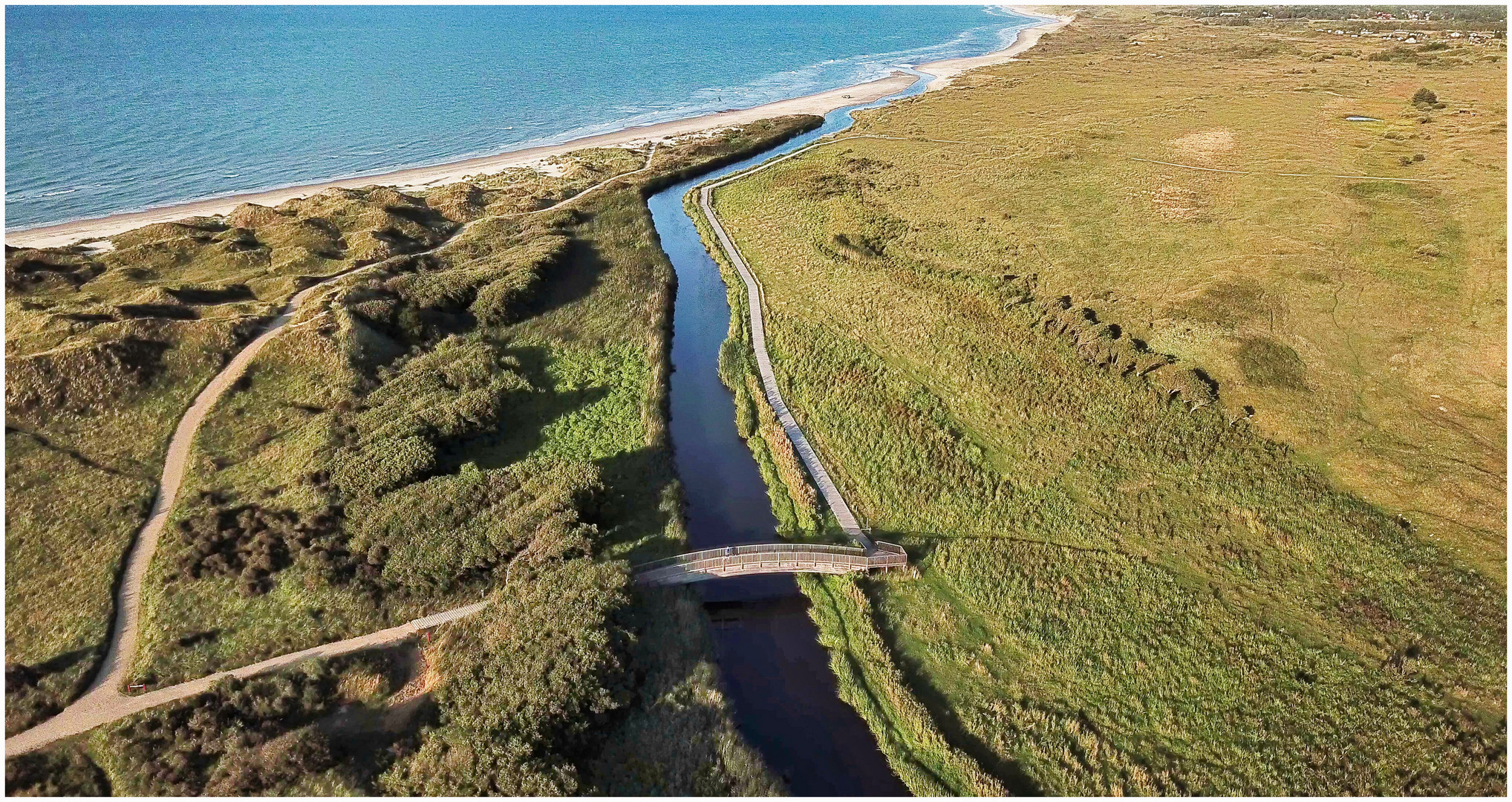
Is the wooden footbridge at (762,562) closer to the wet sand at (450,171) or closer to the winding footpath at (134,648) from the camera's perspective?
the winding footpath at (134,648)

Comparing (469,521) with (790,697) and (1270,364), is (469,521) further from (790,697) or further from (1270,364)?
(1270,364)

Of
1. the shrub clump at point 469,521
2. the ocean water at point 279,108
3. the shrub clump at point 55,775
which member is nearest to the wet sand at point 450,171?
the ocean water at point 279,108

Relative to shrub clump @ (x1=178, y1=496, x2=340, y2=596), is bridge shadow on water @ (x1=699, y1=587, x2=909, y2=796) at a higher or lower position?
lower

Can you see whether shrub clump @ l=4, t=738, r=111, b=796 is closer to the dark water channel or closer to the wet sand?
the dark water channel

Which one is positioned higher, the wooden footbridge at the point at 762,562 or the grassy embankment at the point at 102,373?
the grassy embankment at the point at 102,373

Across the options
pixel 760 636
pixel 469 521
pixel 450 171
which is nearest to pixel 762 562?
pixel 760 636

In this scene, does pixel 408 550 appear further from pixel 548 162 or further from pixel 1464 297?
pixel 548 162

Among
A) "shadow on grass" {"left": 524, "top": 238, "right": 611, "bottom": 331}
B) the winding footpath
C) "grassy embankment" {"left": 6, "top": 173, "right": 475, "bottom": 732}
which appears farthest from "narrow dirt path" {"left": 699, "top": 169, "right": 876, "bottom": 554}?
"grassy embankment" {"left": 6, "top": 173, "right": 475, "bottom": 732}
